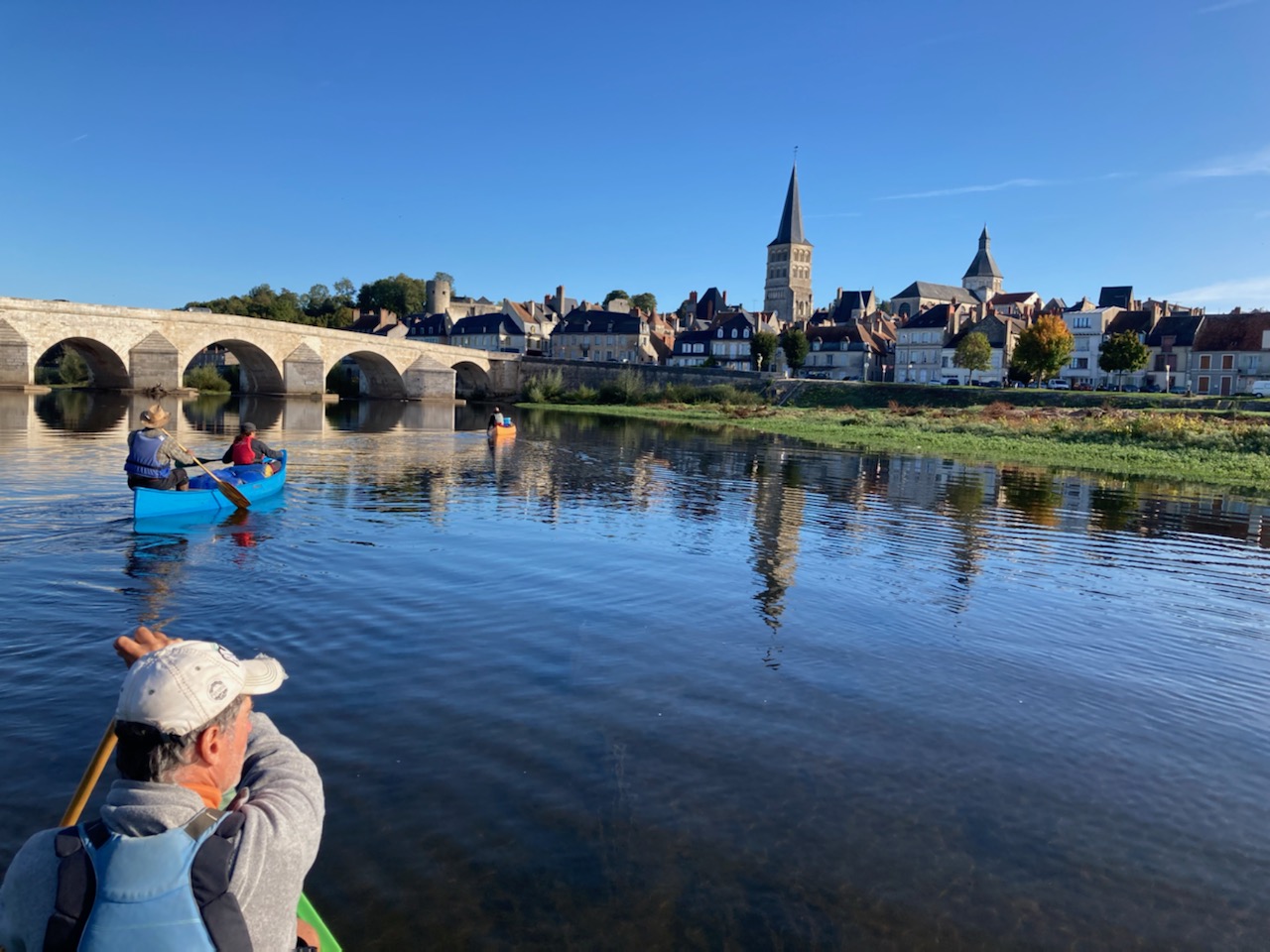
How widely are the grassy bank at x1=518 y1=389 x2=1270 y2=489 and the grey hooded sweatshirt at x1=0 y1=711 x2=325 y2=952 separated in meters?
30.1

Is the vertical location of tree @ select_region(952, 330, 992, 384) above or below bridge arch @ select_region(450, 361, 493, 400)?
above

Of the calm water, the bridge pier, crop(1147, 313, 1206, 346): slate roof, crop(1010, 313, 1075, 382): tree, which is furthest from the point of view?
crop(1147, 313, 1206, 346): slate roof

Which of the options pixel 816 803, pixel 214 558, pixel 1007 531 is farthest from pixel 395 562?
pixel 1007 531

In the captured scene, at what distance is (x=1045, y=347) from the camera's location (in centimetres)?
6681

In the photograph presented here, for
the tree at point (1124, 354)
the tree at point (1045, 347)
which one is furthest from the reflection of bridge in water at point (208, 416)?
the tree at point (1124, 354)

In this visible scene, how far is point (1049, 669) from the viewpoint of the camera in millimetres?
8586

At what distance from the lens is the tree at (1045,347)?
66.8m

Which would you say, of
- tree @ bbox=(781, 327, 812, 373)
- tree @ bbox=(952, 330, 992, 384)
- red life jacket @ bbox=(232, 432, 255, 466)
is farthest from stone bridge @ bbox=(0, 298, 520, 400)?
tree @ bbox=(952, 330, 992, 384)

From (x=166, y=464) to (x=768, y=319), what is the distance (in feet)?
315

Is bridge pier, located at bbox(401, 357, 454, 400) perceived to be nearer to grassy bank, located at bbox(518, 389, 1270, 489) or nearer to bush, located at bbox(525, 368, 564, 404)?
bush, located at bbox(525, 368, 564, 404)

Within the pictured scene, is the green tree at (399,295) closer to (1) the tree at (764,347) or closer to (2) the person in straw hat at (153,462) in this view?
(1) the tree at (764,347)

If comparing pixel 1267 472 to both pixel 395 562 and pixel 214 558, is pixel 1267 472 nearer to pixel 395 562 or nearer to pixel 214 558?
pixel 395 562

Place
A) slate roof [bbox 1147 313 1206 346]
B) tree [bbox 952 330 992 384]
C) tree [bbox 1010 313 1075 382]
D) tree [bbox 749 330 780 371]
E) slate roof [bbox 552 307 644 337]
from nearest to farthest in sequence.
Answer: tree [bbox 1010 313 1075 382] → slate roof [bbox 1147 313 1206 346] → tree [bbox 952 330 992 384] → tree [bbox 749 330 780 371] → slate roof [bbox 552 307 644 337]

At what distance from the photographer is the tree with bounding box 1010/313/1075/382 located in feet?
219
